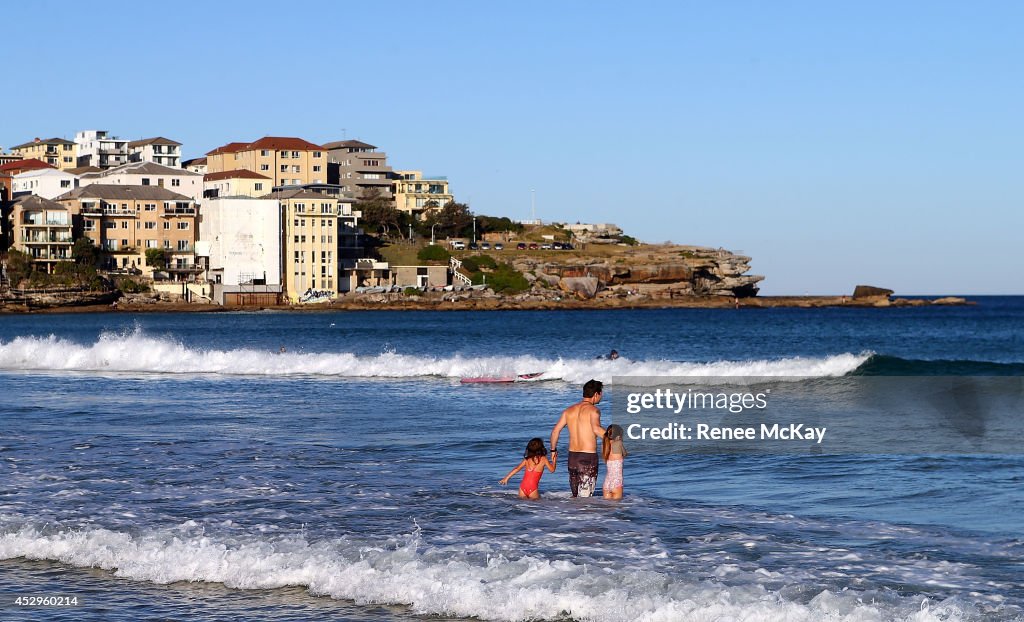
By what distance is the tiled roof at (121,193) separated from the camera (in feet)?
431

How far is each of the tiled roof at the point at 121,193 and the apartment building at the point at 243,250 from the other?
617cm

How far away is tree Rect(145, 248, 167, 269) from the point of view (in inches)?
5138

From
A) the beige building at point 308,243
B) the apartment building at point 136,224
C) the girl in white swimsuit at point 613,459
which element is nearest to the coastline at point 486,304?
the beige building at point 308,243

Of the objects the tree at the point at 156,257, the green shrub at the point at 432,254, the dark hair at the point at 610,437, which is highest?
the green shrub at the point at 432,254

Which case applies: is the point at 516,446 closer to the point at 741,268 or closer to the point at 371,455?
the point at 371,455

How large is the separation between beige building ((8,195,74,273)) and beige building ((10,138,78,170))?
113ft

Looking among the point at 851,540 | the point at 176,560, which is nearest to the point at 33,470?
the point at 176,560

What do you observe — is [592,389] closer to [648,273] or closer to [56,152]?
[648,273]

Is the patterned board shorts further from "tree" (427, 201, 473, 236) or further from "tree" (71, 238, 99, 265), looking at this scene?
"tree" (427, 201, 473, 236)

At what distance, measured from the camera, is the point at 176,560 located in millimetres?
11469

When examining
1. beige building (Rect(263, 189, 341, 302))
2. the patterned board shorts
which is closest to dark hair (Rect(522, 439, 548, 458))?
the patterned board shorts

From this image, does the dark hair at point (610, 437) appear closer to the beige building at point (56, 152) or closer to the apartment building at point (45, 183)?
the apartment building at point (45, 183)

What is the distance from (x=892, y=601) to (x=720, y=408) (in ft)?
57.7

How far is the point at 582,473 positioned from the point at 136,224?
125884 mm
